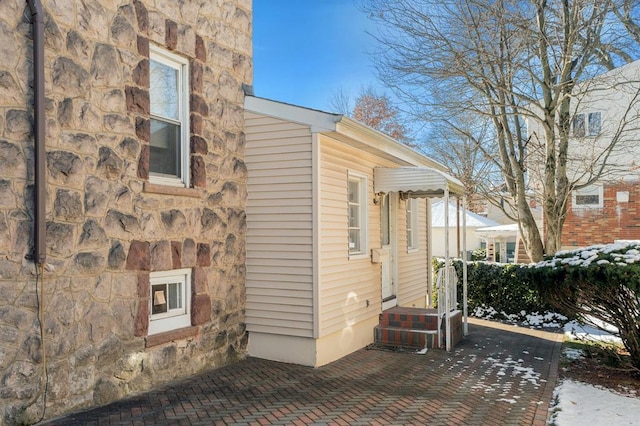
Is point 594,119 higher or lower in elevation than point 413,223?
higher

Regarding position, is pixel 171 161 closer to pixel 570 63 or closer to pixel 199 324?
pixel 199 324

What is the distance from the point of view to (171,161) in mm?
6027

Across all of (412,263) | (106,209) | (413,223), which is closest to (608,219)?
(413,223)

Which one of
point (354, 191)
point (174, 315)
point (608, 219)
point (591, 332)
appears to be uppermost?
point (354, 191)

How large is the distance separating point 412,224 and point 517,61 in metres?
4.19

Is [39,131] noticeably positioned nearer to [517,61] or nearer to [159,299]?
[159,299]

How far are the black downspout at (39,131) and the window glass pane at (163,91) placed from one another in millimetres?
1520

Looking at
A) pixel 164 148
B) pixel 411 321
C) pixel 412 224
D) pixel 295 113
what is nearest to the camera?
pixel 164 148

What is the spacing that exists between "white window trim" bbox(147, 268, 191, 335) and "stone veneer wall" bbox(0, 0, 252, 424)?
0.09 meters

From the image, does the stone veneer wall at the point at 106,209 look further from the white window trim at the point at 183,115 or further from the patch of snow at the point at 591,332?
the patch of snow at the point at 591,332

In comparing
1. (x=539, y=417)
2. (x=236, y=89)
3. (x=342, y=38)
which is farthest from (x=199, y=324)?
(x=342, y=38)

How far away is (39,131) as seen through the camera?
427 centimetres

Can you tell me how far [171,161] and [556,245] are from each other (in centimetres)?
901

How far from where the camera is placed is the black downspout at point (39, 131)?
425 centimetres
